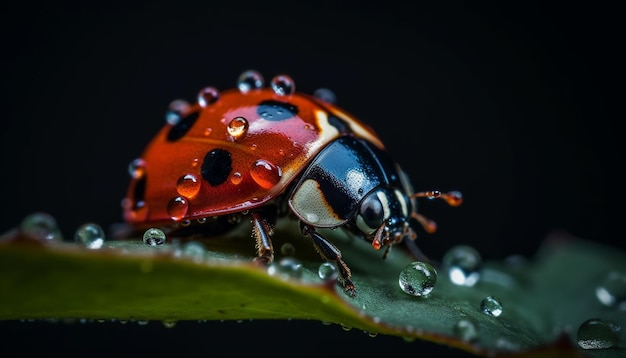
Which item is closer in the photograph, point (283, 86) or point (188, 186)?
point (188, 186)

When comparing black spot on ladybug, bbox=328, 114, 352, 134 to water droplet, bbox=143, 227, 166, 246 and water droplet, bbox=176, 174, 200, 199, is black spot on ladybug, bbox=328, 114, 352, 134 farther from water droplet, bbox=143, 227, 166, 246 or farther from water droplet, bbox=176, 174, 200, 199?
water droplet, bbox=143, 227, 166, 246

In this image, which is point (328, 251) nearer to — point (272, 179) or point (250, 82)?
point (272, 179)

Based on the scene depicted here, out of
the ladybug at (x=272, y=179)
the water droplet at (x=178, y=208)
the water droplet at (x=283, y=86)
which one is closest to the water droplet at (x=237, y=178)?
the ladybug at (x=272, y=179)

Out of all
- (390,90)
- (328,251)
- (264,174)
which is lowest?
(328,251)

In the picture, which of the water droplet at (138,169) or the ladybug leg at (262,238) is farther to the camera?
the water droplet at (138,169)

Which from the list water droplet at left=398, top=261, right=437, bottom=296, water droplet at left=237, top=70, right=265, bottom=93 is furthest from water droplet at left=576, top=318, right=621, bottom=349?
water droplet at left=237, top=70, right=265, bottom=93

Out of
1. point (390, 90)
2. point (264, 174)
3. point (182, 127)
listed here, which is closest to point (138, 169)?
point (182, 127)

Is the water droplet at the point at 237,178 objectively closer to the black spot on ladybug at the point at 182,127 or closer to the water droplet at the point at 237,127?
the water droplet at the point at 237,127
